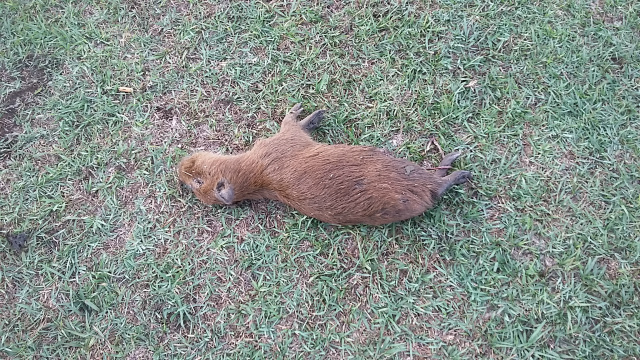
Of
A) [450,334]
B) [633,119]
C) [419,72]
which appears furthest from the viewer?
[419,72]

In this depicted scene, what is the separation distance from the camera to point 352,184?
3.25 metres

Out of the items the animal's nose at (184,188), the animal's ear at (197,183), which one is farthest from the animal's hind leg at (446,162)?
the animal's nose at (184,188)

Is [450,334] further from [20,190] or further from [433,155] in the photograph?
[20,190]

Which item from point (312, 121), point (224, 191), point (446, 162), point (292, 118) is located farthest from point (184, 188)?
point (446, 162)

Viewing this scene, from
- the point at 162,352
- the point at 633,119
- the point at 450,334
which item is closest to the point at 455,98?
the point at 633,119

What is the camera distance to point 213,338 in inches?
143

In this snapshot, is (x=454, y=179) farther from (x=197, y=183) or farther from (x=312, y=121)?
(x=197, y=183)

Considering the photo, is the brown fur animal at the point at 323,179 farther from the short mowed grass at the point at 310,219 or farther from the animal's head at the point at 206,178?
the short mowed grass at the point at 310,219

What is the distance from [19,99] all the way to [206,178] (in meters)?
2.14

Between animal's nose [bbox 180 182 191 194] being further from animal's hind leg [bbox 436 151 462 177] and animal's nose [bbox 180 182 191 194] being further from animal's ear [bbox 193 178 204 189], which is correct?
animal's hind leg [bbox 436 151 462 177]

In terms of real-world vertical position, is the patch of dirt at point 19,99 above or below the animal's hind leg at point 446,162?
above

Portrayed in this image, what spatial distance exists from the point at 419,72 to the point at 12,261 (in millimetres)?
3869

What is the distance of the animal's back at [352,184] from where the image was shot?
324 centimetres

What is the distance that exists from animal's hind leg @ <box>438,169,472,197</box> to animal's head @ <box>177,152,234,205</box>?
1.64 metres
